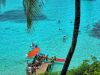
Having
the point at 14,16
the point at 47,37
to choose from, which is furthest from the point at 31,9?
the point at 14,16

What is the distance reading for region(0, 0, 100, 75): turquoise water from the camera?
2551 cm

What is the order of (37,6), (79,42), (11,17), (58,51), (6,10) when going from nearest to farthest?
(37,6), (58,51), (79,42), (11,17), (6,10)

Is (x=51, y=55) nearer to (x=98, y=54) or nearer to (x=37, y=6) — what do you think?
(x=98, y=54)

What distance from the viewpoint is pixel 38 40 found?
107ft

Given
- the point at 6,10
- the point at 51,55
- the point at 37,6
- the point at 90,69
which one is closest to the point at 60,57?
the point at 51,55

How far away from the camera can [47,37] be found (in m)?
33.5

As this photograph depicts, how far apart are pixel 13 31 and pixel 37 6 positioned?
1114 inches

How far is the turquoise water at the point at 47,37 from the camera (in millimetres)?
25506

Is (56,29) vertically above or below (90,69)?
below

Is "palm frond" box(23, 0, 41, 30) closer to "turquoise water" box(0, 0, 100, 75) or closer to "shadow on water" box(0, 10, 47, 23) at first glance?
"turquoise water" box(0, 0, 100, 75)

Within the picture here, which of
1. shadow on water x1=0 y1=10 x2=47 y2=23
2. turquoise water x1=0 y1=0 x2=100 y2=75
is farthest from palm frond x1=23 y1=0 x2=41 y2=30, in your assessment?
shadow on water x1=0 y1=10 x2=47 y2=23

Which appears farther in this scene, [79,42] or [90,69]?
[79,42]

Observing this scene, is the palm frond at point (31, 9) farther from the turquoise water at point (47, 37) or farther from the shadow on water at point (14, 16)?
the shadow on water at point (14, 16)

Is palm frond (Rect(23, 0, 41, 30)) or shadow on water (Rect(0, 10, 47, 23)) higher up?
palm frond (Rect(23, 0, 41, 30))
